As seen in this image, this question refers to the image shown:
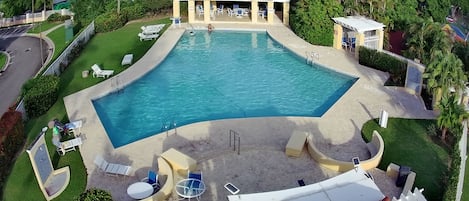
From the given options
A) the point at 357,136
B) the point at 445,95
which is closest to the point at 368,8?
the point at 445,95

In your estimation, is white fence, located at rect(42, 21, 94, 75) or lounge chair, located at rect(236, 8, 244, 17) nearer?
white fence, located at rect(42, 21, 94, 75)

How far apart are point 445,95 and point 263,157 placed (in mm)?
9303

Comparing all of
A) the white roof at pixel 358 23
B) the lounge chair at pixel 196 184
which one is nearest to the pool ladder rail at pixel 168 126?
the lounge chair at pixel 196 184

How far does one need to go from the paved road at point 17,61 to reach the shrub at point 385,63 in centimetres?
2036

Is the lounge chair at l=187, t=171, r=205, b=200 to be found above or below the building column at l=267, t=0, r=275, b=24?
below

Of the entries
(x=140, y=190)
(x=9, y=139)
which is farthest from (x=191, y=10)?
(x=140, y=190)

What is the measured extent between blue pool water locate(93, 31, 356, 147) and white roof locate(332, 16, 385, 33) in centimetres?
370

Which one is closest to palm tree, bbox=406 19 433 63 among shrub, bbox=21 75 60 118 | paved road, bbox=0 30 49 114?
shrub, bbox=21 75 60 118

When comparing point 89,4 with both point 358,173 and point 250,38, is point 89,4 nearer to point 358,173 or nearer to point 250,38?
point 250,38

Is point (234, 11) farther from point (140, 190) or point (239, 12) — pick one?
point (140, 190)

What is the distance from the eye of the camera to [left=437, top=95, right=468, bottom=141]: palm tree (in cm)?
2111

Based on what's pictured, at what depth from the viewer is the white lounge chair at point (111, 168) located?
18.7m

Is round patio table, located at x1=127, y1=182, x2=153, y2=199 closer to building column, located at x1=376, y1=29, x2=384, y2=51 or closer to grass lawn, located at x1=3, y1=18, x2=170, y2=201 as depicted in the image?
grass lawn, located at x1=3, y1=18, x2=170, y2=201

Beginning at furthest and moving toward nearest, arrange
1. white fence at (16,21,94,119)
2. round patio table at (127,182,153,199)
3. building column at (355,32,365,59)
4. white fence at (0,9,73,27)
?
1. white fence at (0,9,73,27)
2. building column at (355,32,365,59)
3. white fence at (16,21,94,119)
4. round patio table at (127,182,153,199)
